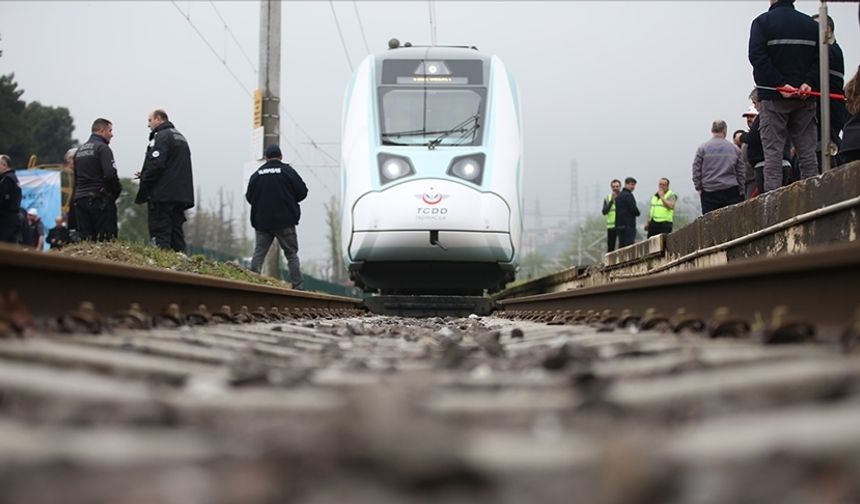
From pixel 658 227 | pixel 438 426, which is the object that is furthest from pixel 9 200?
pixel 658 227

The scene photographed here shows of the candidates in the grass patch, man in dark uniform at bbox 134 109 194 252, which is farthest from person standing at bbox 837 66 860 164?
man in dark uniform at bbox 134 109 194 252

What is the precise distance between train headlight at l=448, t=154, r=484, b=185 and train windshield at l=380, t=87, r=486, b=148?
0.37m

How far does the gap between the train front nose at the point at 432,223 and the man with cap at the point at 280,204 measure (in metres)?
2.65

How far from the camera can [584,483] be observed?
3.76ft

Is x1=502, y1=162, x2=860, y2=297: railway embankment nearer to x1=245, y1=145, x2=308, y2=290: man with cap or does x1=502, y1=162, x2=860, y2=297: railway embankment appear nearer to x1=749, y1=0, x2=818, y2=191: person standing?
x1=749, y1=0, x2=818, y2=191: person standing

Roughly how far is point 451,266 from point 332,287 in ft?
80.4

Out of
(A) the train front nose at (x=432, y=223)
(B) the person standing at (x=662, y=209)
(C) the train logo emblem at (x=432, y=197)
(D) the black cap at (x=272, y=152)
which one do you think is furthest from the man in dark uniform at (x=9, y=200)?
(B) the person standing at (x=662, y=209)

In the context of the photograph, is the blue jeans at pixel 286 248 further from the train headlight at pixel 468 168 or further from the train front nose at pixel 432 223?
the train headlight at pixel 468 168

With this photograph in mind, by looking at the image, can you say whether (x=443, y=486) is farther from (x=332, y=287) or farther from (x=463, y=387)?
(x=332, y=287)

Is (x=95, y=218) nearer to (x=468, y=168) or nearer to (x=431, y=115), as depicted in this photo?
(x=431, y=115)

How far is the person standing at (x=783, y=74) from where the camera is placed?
23.2 feet

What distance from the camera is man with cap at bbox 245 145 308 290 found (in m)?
11.8

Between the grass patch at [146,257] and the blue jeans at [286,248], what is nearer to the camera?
the grass patch at [146,257]

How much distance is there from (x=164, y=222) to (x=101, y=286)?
7.21 meters
